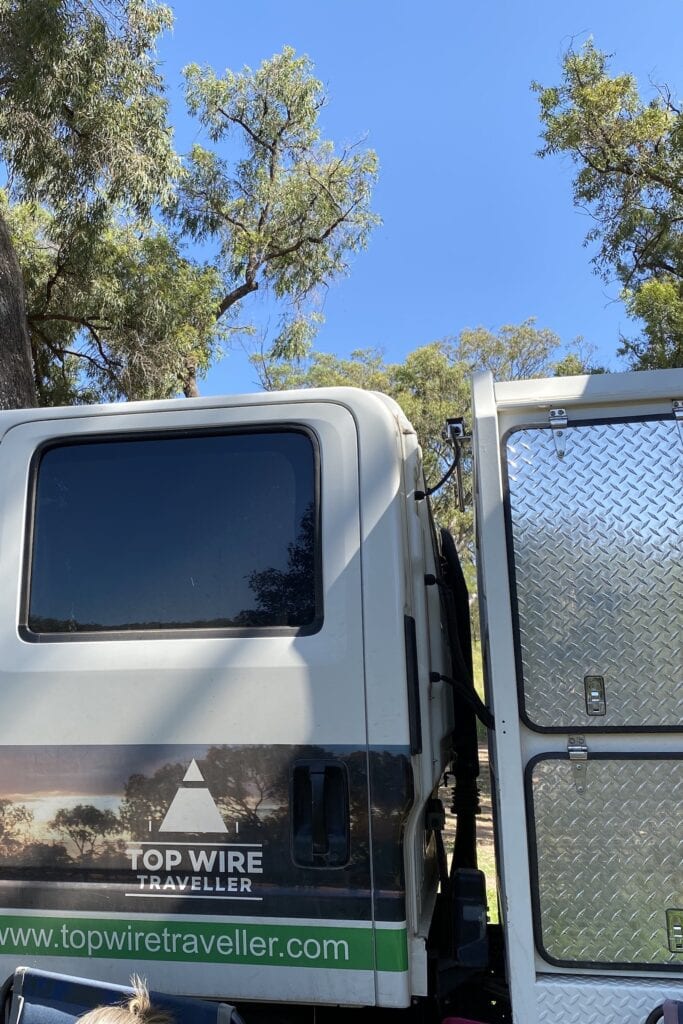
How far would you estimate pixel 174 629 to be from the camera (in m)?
2.07

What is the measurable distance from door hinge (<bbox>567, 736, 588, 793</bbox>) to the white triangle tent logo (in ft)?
2.78

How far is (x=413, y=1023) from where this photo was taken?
6.90ft

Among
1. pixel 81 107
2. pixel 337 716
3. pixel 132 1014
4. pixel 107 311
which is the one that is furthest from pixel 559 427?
pixel 107 311

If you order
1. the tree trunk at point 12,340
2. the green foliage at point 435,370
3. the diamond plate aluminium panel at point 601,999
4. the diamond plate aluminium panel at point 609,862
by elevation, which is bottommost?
the diamond plate aluminium panel at point 601,999

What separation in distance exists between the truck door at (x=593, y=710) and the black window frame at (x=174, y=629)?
424 millimetres

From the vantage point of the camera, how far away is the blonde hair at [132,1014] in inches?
68.4

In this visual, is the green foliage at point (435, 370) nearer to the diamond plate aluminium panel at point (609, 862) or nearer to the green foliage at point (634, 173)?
the green foliage at point (634, 173)

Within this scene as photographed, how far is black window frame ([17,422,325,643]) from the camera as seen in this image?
202cm

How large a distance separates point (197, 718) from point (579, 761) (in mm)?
931

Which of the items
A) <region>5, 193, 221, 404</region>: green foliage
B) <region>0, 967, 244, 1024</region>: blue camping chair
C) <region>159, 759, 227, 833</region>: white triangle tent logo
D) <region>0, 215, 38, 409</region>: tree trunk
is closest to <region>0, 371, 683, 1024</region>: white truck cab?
<region>159, 759, 227, 833</region>: white triangle tent logo

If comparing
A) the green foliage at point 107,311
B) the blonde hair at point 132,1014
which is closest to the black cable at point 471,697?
the blonde hair at point 132,1014

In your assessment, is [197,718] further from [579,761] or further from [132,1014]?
[579,761]

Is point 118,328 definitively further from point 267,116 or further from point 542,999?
point 542,999

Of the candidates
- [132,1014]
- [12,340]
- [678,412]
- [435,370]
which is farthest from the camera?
[435,370]
